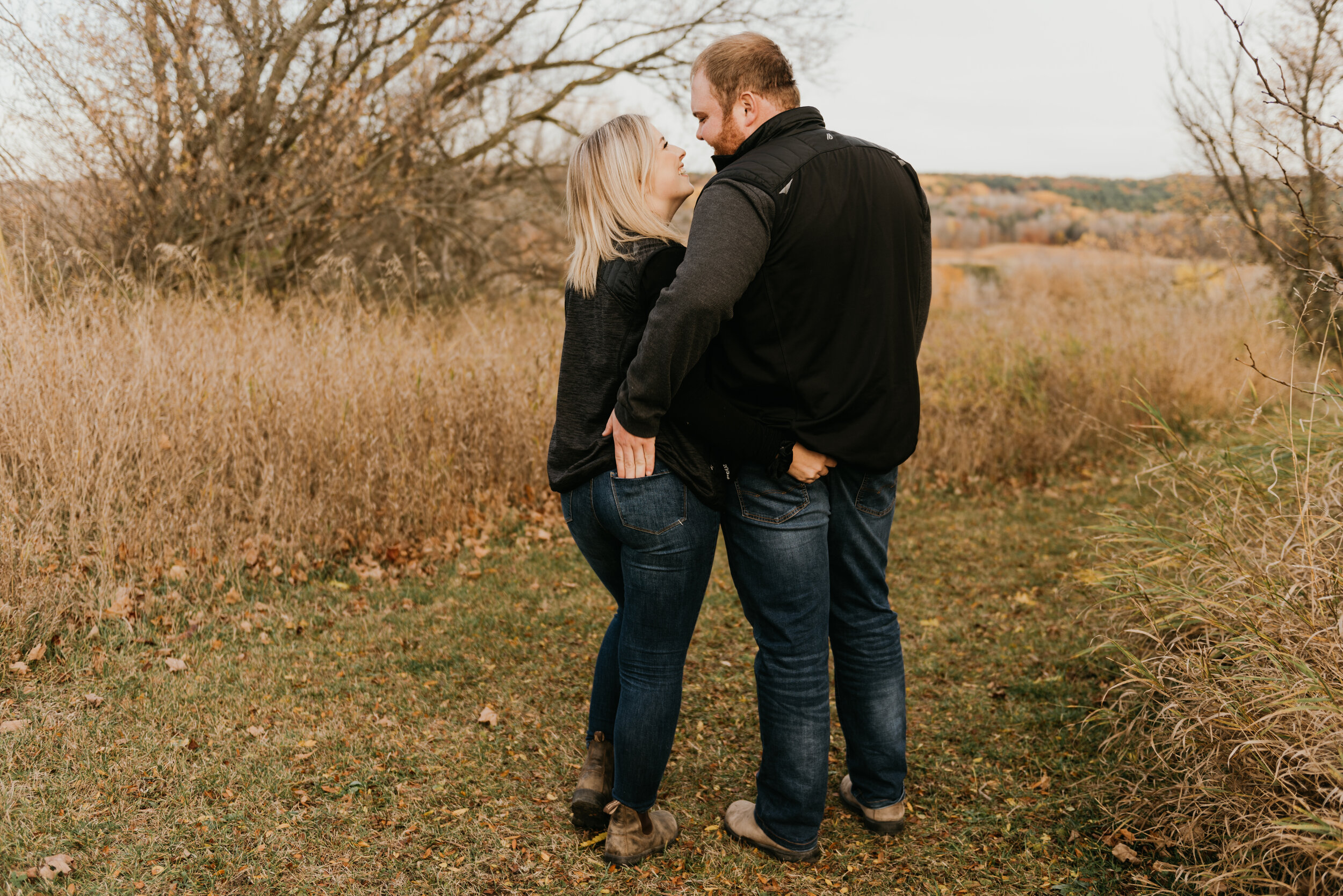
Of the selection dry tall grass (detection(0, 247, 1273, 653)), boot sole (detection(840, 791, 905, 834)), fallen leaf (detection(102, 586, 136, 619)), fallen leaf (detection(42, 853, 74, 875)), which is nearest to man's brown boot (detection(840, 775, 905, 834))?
boot sole (detection(840, 791, 905, 834))

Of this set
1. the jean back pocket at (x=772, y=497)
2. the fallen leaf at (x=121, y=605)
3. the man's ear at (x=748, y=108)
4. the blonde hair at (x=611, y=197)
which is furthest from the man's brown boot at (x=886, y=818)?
the fallen leaf at (x=121, y=605)

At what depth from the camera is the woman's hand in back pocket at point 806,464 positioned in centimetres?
226

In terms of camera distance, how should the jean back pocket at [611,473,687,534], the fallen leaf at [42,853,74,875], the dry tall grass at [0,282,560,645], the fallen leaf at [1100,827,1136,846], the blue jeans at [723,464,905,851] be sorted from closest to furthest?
the jean back pocket at [611,473,687,534] < the blue jeans at [723,464,905,851] < the fallen leaf at [42,853,74,875] < the fallen leaf at [1100,827,1136,846] < the dry tall grass at [0,282,560,645]

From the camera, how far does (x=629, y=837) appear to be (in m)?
2.57

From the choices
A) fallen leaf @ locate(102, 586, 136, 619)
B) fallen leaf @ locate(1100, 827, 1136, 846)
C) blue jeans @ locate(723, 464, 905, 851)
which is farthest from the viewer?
fallen leaf @ locate(102, 586, 136, 619)

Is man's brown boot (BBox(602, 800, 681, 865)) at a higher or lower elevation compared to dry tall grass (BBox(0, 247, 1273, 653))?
lower

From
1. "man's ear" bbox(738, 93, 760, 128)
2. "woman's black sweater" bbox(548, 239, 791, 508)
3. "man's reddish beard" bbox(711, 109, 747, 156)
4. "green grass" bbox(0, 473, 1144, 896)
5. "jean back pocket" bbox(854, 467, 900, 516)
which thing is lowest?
"green grass" bbox(0, 473, 1144, 896)

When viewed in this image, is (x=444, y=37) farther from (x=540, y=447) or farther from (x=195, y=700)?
(x=195, y=700)

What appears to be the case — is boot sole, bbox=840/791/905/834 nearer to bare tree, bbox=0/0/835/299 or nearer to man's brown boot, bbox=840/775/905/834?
man's brown boot, bbox=840/775/905/834

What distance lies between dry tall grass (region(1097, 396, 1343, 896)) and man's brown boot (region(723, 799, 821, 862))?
3.23ft

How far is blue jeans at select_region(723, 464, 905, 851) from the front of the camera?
233 centimetres

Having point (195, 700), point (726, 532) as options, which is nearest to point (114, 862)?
point (195, 700)

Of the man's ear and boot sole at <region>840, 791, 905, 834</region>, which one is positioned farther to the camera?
boot sole at <region>840, 791, 905, 834</region>

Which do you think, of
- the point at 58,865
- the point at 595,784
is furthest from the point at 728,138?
the point at 58,865
